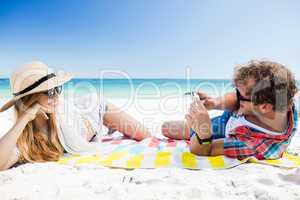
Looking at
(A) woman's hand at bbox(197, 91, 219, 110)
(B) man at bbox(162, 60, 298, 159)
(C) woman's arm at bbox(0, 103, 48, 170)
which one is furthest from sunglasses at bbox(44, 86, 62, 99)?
(A) woman's hand at bbox(197, 91, 219, 110)

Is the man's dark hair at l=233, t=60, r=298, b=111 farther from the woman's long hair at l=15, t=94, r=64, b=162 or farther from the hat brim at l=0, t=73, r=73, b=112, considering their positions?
the woman's long hair at l=15, t=94, r=64, b=162

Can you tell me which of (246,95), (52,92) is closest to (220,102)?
(246,95)

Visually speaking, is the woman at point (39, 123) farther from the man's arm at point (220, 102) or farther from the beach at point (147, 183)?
the man's arm at point (220, 102)

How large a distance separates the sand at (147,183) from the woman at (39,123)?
0.19 metres

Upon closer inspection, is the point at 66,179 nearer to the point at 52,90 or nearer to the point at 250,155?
the point at 52,90

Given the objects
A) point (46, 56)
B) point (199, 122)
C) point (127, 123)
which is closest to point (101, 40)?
point (46, 56)

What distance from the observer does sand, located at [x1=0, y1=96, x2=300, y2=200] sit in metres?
1.40

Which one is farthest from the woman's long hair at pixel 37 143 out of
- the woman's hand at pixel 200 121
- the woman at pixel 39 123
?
the woman's hand at pixel 200 121

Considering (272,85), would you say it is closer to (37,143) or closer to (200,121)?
(200,121)

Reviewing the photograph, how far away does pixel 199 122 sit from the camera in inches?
79.6

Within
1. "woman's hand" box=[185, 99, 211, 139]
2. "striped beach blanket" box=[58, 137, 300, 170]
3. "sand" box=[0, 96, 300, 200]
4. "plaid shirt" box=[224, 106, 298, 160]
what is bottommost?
"striped beach blanket" box=[58, 137, 300, 170]

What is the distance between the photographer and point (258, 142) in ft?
6.54

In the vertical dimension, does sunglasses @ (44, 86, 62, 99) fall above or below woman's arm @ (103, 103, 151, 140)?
above

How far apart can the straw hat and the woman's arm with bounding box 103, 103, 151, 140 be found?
0.96 metres
